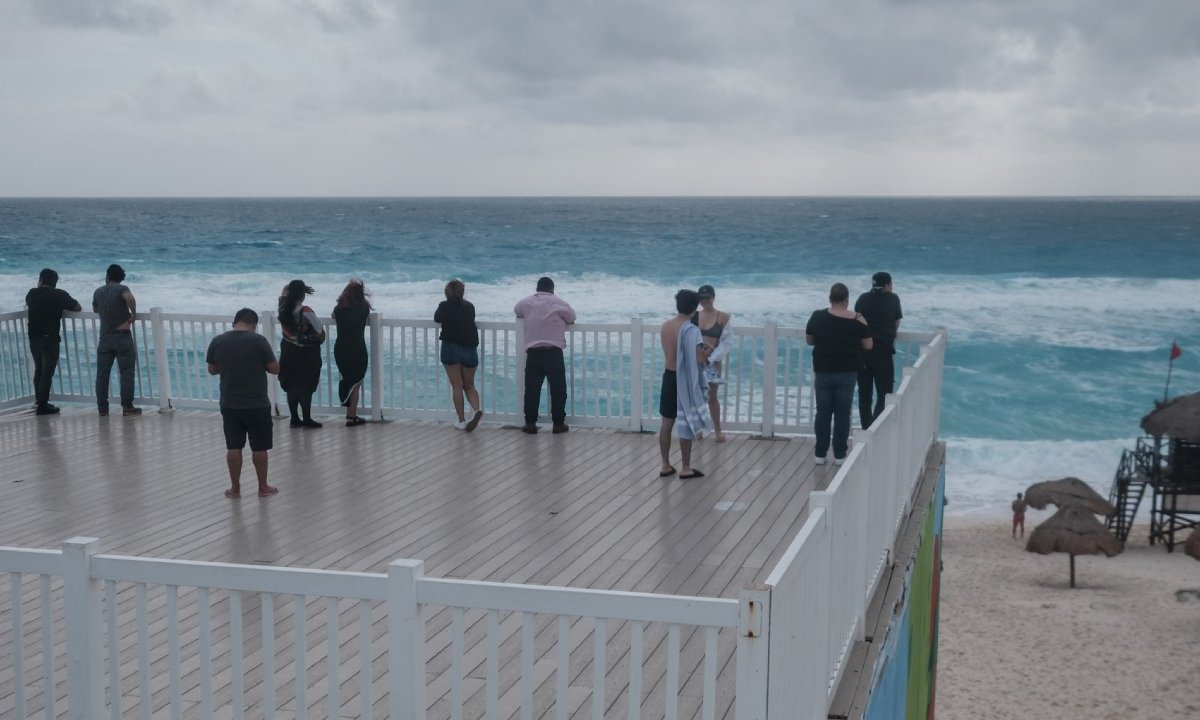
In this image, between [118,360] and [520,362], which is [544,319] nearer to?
[520,362]

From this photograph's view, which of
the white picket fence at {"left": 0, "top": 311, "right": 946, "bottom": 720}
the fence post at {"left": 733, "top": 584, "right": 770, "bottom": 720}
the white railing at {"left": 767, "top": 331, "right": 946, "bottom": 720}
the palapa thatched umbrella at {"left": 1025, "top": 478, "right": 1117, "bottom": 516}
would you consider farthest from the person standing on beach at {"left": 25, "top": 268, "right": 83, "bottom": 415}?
the palapa thatched umbrella at {"left": 1025, "top": 478, "right": 1117, "bottom": 516}

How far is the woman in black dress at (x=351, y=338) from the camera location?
10805 mm

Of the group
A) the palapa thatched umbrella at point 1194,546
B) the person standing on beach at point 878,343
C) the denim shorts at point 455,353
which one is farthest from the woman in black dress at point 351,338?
the palapa thatched umbrella at point 1194,546

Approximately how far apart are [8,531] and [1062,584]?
17927 millimetres

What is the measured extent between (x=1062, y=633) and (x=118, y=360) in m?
14.5

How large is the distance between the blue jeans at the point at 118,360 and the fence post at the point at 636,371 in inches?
201

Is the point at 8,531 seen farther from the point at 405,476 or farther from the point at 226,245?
the point at 226,245

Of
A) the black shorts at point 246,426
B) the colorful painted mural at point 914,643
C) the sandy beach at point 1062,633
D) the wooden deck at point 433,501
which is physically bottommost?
the sandy beach at point 1062,633

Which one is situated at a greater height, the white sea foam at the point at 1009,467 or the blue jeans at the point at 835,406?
the blue jeans at the point at 835,406

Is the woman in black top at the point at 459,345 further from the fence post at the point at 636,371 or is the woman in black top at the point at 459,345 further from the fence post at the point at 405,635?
the fence post at the point at 405,635

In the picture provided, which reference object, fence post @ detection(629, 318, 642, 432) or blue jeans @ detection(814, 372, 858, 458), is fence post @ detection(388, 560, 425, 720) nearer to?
blue jeans @ detection(814, 372, 858, 458)

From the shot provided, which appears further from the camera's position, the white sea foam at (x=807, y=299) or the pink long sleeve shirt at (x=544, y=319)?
the white sea foam at (x=807, y=299)

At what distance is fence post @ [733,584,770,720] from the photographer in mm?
3223

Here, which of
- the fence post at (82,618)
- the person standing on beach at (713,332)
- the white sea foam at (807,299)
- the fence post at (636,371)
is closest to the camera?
the fence post at (82,618)
